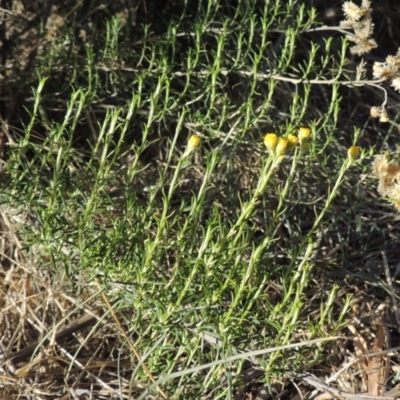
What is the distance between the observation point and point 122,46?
242 cm

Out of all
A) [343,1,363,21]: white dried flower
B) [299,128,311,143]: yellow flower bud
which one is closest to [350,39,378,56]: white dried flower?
[343,1,363,21]: white dried flower

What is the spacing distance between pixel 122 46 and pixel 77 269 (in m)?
0.86

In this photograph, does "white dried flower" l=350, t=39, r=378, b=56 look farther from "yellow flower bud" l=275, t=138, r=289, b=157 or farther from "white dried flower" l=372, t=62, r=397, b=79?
"yellow flower bud" l=275, t=138, r=289, b=157

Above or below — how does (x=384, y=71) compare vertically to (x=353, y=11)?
below

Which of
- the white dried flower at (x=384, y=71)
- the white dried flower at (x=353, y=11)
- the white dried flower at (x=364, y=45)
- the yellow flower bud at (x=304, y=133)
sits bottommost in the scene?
the yellow flower bud at (x=304, y=133)

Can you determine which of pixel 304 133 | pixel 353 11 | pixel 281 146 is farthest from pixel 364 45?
pixel 281 146

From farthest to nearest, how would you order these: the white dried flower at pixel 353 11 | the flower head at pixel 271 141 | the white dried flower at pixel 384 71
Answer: the white dried flower at pixel 353 11, the white dried flower at pixel 384 71, the flower head at pixel 271 141

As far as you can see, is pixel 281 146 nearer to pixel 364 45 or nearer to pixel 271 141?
pixel 271 141

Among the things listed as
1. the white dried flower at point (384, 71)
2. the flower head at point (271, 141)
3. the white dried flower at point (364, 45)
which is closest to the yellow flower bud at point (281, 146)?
the flower head at point (271, 141)

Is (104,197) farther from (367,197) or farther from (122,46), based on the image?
(367,197)

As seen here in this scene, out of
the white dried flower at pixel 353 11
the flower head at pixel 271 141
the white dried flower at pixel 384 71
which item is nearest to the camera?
the flower head at pixel 271 141

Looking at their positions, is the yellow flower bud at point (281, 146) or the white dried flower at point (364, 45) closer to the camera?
the yellow flower bud at point (281, 146)

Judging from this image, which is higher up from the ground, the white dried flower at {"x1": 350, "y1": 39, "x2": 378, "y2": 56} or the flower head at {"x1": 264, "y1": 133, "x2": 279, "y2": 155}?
the white dried flower at {"x1": 350, "y1": 39, "x2": 378, "y2": 56}

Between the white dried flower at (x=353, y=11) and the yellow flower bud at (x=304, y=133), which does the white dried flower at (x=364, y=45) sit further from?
the yellow flower bud at (x=304, y=133)
